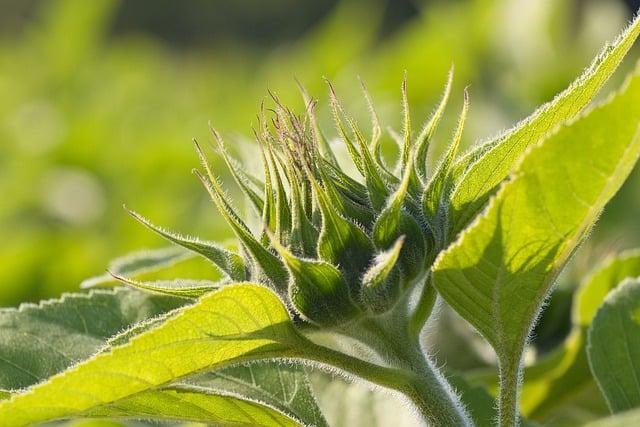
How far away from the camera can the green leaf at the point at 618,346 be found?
37.5 inches

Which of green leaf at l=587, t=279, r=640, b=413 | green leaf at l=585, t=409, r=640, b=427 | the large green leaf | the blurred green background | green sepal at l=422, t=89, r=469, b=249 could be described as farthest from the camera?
the blurred green background

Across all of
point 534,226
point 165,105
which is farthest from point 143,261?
point 165,105

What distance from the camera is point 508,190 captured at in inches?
27.4

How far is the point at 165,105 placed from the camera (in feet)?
13.3

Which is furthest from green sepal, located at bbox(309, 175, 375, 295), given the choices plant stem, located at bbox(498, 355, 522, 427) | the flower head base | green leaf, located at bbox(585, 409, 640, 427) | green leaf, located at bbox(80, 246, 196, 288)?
green leaf, located at bbox(80, 246, 196, 288)

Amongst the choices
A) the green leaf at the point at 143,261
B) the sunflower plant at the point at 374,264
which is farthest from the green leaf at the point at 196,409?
the green leaf at the point at 143,261

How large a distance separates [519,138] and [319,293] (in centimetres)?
20

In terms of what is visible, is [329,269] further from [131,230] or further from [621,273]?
[131,230]

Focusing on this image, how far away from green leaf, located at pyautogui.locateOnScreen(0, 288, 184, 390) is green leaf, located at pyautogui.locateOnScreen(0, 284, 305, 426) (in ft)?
0.76

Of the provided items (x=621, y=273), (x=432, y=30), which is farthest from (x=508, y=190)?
(x=432, y=30)

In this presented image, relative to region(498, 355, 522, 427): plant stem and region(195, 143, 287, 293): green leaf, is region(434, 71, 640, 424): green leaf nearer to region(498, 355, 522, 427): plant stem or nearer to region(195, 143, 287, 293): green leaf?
region(498, 355, 522, 427): plant stem

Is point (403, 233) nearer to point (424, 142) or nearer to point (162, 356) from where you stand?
point (424, 142)

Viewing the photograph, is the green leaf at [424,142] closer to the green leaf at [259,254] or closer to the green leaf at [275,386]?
the green leaf at [259,254]

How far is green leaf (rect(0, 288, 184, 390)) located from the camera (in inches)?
37.8
